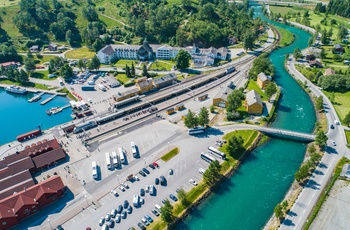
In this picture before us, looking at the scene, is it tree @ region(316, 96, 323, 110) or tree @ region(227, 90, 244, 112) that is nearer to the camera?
tree @ region(227, 90, 244, 112)

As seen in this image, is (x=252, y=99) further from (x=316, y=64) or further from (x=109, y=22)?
(x=109, y=22)

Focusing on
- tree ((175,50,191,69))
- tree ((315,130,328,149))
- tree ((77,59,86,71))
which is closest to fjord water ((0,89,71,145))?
tree ((77,59,86,71))

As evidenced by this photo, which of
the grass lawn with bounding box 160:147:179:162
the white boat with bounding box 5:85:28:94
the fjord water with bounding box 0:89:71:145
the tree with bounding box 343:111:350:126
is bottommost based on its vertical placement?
the fjord water with bounding box 0:89:71:145

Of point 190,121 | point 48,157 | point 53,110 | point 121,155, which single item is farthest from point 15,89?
point 190,121

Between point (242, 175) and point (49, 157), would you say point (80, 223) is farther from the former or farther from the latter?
point (242, 175)

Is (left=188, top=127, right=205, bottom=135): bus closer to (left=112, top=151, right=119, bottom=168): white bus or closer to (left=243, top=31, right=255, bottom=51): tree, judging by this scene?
(left=112, top=151, right=119, bottom=168): white bus

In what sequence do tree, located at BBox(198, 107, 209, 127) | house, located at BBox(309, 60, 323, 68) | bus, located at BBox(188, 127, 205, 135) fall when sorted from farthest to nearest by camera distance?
house, located at BBox(309, 60, 323, 68), bus, located at BBox(188, 127, 205, 135), tree, located at BBox(198, 107, 209, 127)

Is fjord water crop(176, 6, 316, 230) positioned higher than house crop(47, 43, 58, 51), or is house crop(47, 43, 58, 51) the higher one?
house crop(47, 43, 58, 51)

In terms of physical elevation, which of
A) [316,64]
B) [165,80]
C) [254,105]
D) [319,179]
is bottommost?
[319,179]
